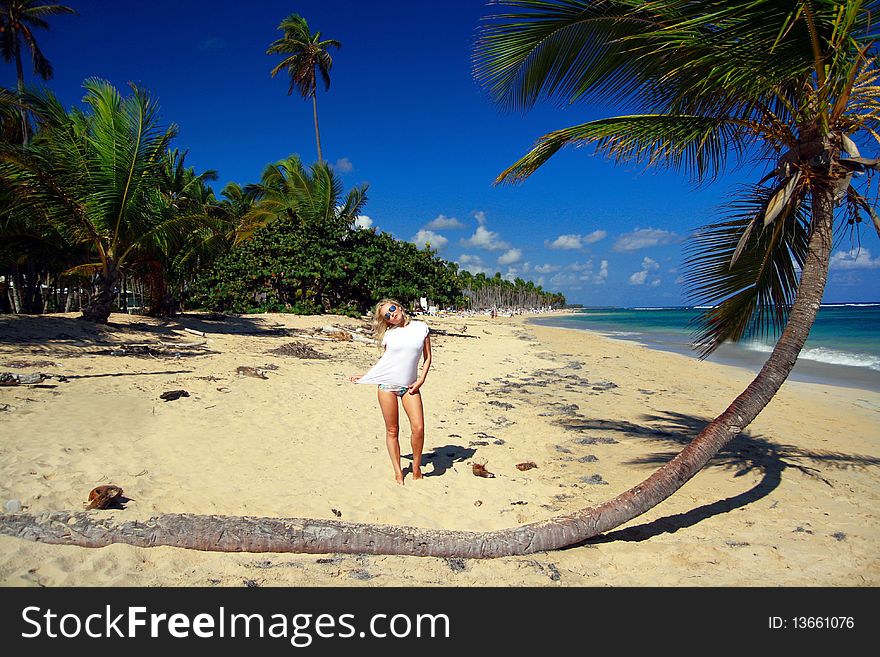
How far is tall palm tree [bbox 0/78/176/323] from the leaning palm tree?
912 cm

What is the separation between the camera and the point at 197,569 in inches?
104

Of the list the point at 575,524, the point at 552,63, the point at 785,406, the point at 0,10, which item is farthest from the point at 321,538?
the point at 0,10

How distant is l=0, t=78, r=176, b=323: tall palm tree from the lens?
952 cm

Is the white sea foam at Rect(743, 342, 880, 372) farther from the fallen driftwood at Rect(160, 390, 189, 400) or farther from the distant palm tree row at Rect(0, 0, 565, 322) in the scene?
the fallen driftwood at Rect(160, 390, 189, 400)

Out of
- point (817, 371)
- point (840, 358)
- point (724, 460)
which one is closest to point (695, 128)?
point (724, 460)

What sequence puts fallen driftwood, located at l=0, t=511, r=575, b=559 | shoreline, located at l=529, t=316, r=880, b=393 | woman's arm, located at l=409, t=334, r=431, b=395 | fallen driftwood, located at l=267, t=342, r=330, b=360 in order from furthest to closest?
1. shoreline, located at l=529, t=316, r=880, b=393
2. fallen driftwood, located at l=267, t=342, r=330, b=360
3. woman's arm, located at l=409, t=334, r=431, b=395
4. fallen driftwood, located at l=0, t=511, r=575, b=559

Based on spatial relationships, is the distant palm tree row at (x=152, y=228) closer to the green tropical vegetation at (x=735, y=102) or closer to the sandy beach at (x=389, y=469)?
the sandy beach at (x=389, y=469)

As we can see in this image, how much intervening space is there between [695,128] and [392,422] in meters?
3.40

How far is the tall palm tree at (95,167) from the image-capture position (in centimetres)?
952

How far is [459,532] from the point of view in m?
3.18

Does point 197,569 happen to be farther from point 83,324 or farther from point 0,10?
point 0,10

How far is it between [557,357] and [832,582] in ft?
47.8

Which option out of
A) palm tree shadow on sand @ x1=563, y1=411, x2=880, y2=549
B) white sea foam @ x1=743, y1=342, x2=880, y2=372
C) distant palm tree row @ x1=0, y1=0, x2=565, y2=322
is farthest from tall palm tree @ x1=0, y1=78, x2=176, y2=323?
white sea foam @ x1=743, y1=342, x2=880, y2=372

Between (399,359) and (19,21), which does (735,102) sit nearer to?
(399,359)
